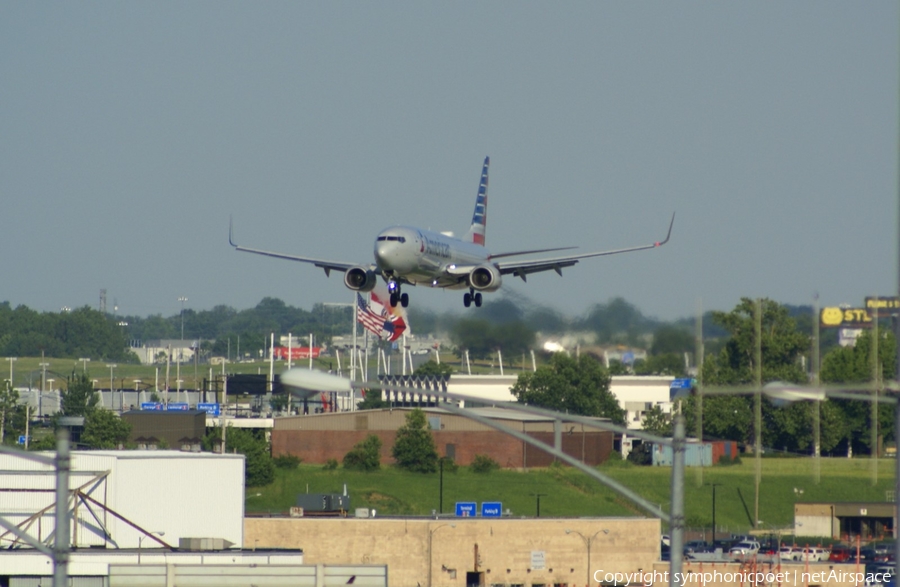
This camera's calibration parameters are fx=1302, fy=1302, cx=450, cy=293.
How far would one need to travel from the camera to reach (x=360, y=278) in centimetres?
6241

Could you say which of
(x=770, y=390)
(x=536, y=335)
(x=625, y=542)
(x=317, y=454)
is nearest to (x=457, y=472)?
(x=317, y=454)

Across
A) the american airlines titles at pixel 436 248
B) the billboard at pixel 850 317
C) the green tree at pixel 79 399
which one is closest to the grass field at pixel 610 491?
the american airlines titles at pixel 436 248

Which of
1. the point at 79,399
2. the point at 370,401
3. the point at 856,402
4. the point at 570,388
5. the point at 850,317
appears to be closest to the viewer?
the point at 856,402

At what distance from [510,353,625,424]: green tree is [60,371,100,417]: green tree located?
1948 inches

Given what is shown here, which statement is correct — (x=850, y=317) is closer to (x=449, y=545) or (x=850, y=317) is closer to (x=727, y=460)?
(x=727, y=460)

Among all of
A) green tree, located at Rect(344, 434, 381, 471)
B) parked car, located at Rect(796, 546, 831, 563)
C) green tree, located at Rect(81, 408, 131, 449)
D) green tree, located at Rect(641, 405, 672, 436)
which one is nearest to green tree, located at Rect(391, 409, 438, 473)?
green tree, located at Rect(344, 434, 381, 471)

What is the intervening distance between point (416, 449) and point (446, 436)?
3546 millimetres

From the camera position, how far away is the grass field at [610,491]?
8581 centimetres

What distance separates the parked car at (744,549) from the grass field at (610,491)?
11312 mm

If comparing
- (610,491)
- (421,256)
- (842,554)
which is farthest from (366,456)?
(421,256)

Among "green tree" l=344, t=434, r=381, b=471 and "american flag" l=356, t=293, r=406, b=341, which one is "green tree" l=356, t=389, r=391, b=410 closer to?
"american flag" l=356, t=293, r=406, b=341

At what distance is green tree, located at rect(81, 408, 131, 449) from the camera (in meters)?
109

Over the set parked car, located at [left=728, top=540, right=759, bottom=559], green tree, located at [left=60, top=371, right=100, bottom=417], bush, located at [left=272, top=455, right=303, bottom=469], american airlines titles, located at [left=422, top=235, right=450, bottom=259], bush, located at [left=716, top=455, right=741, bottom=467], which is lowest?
parked car, located at [left=728, top=540, right=759, bottom=559]

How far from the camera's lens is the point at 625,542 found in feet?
219
